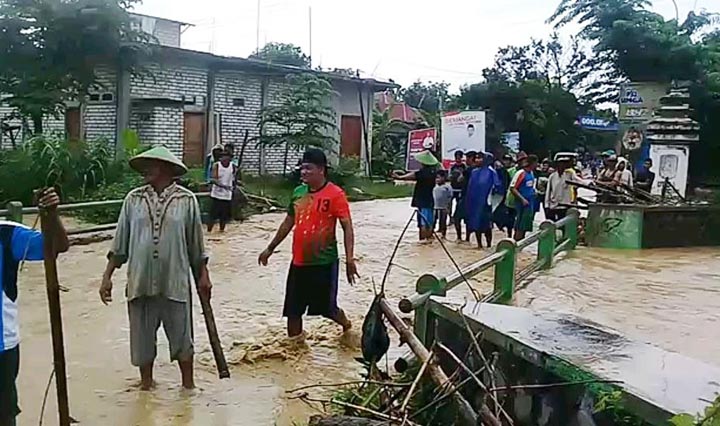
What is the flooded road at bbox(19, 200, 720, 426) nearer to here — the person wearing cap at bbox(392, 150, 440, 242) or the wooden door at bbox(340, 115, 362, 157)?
the person wearing cap at bbox(392, 150, 440, 242)

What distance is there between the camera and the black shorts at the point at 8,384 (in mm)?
3820

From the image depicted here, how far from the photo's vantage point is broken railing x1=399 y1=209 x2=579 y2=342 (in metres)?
5.22

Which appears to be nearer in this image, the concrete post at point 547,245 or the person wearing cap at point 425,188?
the concrete post at point 547,245

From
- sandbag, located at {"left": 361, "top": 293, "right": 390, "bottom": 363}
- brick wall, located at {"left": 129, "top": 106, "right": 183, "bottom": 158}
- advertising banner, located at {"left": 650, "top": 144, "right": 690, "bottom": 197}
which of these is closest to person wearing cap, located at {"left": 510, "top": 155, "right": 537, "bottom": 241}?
advertising banner, located at {"left": 650, "top": 144, "right": 690, "bottom": 197}

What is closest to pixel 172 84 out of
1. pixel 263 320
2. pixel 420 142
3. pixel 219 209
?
pixel 420 142

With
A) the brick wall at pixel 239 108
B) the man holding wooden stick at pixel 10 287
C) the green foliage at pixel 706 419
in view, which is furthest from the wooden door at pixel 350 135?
the green foliage at pixel 706 419

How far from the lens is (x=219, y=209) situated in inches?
614

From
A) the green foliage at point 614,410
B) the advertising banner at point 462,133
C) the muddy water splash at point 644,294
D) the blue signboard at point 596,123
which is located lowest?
the muddy water splash at point 644,294

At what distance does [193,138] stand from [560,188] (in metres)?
12.8

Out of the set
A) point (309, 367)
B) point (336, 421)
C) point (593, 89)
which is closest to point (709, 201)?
point (309, 367)

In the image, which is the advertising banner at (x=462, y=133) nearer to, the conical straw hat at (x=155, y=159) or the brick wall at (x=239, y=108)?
the brick wall at (x=239, y=108)

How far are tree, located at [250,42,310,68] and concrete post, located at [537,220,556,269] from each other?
25078 mm

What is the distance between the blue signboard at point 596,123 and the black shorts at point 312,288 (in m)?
31.4

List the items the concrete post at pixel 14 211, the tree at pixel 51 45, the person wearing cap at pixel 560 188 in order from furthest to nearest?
the tree at pixel 51 45, the person wearing cap at pixel 560 188, the concrete post at pixel 14 211
